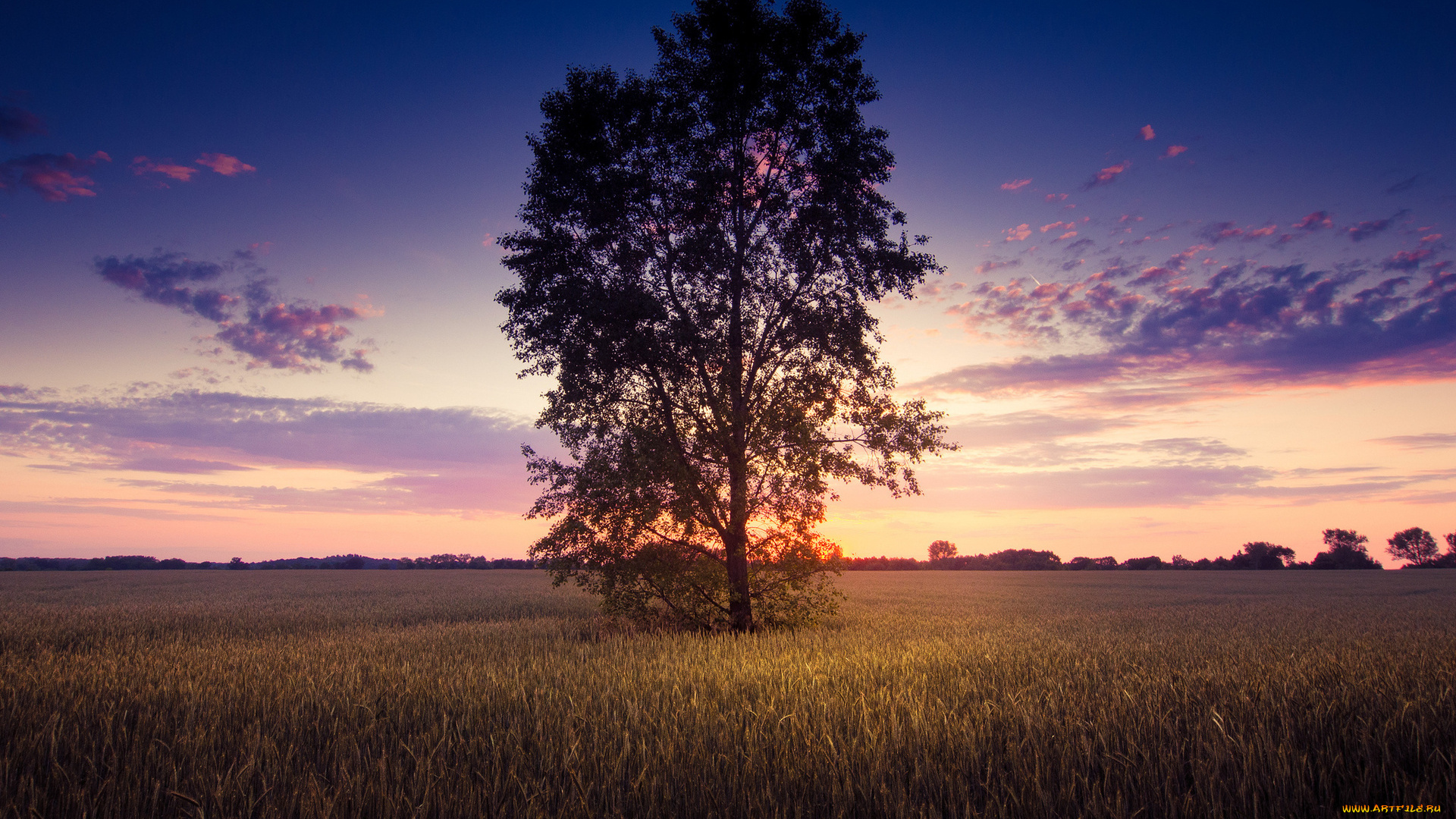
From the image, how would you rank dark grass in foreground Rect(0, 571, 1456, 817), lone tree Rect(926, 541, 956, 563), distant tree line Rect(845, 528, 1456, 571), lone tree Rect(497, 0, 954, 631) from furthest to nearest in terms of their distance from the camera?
lone tree Rect(926, 541, 956, 563) → distant tree line Rect(845, 528, 1456, 571) → lone tree Rect(497, 0, 954, 631) → dark grass in foreground Rect(0, 571, 1456, 817)

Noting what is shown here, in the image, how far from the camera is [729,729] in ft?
16.1

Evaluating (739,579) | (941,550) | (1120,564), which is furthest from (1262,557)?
(739,579)

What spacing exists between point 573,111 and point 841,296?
27.3 ft

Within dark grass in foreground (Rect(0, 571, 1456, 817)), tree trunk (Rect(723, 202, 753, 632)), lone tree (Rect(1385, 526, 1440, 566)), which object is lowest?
lone tree (Rect(1385, 526, 1440, 566))

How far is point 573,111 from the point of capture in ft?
50.4

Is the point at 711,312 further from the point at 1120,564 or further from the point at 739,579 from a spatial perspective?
the point at 1120,564

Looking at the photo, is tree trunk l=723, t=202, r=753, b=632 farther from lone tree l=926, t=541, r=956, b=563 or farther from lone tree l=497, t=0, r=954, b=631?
lone tree l=926, t=541, r=956, b=563

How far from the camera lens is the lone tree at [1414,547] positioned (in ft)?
409

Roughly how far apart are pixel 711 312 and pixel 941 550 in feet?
404

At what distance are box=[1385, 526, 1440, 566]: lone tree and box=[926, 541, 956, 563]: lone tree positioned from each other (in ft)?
311

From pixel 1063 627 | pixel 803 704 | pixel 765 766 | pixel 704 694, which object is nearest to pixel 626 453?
pixel 704 694

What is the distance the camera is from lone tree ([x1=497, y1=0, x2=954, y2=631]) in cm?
1389

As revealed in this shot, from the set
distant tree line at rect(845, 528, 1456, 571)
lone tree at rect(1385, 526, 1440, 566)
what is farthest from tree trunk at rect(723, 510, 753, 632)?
lone tree at rect(1385, 526, 1440, 566)

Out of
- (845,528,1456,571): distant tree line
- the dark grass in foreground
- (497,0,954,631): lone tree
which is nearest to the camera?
the dark grass in foreground
